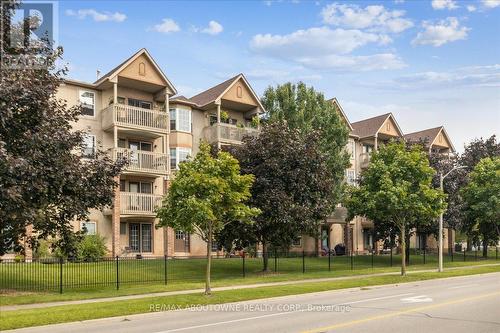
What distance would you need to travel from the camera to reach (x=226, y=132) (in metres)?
38.6

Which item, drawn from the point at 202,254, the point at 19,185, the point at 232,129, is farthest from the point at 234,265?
the point at 19,185

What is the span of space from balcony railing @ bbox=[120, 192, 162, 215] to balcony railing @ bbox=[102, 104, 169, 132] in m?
4.13

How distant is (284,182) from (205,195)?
33.5ft

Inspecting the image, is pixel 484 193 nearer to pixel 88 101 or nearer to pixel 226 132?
pixel 226 132

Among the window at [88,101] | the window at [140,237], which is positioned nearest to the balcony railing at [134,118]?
the window at [88,101]

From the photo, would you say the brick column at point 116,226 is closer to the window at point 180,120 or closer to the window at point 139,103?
the window at point 139,103

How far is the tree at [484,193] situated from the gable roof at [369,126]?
9.85m

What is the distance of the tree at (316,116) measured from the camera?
3816cm

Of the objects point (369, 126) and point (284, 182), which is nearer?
point (284, 182)

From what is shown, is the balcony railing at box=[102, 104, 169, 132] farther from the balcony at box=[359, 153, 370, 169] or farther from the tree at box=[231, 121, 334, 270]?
the balcony at box=[359, 153, 370, 169]

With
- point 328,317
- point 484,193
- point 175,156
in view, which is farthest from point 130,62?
point 484,193

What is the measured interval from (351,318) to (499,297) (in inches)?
277

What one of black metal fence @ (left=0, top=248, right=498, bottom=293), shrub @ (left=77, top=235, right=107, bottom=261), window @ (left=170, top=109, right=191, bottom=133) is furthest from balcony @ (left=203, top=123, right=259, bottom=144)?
shrub @ (left=77, top=235, right=107, bottom=261)

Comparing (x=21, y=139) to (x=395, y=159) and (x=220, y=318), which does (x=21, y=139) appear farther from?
(x=395, y=159)
